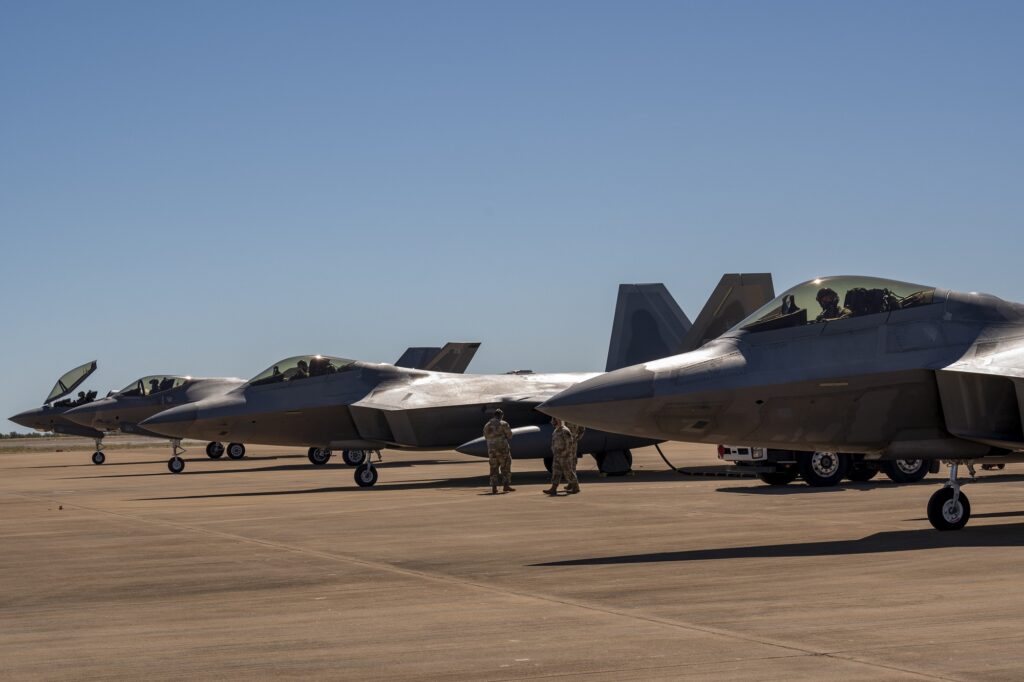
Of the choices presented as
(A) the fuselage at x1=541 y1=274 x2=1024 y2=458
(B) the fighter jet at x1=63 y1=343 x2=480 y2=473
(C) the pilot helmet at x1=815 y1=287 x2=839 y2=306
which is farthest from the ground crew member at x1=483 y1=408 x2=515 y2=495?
(B) the fighter jet at x1=63 y1=343 x2=480 y2=473

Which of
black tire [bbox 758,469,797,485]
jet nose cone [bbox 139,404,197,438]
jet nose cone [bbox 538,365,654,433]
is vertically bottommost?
black tire [bbox 758,469,797,485]

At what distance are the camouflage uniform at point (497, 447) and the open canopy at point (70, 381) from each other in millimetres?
28294

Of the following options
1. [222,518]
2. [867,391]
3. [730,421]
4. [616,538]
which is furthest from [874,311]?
[222,518]

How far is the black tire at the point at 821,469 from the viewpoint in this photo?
69.6 feet

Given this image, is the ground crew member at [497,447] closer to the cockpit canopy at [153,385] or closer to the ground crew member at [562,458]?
the ground crew member at [562,458]

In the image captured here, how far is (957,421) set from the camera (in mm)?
12594

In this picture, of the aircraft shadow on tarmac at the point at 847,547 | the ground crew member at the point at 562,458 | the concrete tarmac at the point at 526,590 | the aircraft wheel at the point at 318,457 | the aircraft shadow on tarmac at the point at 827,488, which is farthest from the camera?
the aircraft wheel at the point at 318,457

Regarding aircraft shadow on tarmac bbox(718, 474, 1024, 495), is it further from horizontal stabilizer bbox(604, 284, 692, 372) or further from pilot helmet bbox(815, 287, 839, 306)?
pilot helmet bbox(815, 287, 839, 306)

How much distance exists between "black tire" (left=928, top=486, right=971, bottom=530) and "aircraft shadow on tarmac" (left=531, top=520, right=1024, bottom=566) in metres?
0.10

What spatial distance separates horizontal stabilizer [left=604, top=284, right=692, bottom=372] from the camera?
2864 cm

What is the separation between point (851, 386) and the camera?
42.1ft

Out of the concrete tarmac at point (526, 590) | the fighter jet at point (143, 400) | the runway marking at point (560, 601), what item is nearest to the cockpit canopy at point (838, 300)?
the concrete tarmac at point (526, 590)

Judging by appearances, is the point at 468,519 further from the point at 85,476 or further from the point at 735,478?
the point at 85,476

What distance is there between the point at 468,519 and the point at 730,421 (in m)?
4.97
